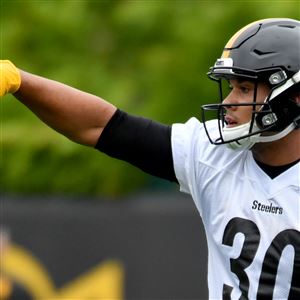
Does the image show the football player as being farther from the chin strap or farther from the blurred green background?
the blurred green background

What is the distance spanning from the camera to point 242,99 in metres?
4.51

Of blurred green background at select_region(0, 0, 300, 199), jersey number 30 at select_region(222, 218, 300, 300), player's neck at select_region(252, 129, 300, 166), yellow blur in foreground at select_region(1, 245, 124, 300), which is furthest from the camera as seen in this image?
blurred green background at select_region(0, 0, 300, 199)

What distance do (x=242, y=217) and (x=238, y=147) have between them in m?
0.26

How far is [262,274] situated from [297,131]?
0.58 metres

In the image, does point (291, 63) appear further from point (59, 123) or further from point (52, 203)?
point (52, 203)

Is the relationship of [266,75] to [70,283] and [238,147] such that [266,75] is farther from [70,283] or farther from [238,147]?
[70,283]

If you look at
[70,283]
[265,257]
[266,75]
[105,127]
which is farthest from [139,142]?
[70,283]

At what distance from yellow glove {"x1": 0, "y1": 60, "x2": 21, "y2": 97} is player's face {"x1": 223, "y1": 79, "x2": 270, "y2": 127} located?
78cm

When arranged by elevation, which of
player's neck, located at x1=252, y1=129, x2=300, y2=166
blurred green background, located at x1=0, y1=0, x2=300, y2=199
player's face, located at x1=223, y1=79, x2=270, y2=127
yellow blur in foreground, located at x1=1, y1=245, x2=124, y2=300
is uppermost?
player's face, located at x1=223, y1=79, x2=270, y2=127

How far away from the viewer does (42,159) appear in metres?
9.45

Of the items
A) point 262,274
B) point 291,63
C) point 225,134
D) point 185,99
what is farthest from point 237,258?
point 185,99

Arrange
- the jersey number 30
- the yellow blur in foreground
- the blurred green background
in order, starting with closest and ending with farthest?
the jersey number 30
the yellow blur in foreground
the blurred green background

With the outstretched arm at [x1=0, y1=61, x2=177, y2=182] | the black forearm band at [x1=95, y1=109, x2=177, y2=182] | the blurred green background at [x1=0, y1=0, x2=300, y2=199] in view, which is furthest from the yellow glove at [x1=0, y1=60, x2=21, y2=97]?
the blurred green background at [x1=0, y1=0, x2=300, y2=199]

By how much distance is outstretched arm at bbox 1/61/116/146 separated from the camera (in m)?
4.62
